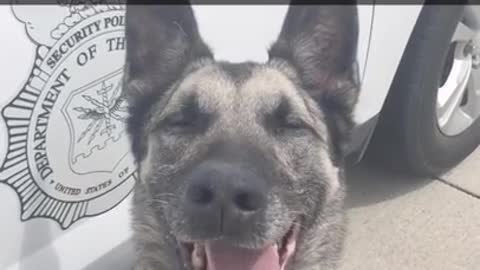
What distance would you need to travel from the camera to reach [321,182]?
2732 millimetres

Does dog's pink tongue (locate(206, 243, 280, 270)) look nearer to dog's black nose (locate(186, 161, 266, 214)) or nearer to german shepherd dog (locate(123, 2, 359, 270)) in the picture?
german shepherd dog (locate(123, 2, 359, 270))

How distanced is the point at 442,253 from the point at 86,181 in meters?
2.07

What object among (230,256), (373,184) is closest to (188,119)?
(230,256)

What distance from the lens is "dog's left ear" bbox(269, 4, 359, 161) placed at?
270 cm

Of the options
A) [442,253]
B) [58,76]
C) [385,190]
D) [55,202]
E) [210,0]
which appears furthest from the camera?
[385,190]

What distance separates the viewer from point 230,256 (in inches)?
99.9

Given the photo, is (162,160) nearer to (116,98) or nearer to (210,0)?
(116,98)

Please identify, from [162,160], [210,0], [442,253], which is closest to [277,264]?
[162,160]

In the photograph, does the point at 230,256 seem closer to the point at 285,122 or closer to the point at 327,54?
the point at 285,122

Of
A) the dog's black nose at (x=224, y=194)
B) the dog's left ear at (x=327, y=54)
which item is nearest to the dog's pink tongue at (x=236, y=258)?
the dog's black nose at (x=224, y=194)

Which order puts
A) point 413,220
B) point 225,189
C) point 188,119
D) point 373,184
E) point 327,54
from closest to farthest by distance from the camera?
point 225,189 → point 188,119 → point 327,54 → point 413,220 → point 373,184

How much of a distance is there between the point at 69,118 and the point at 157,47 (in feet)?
1.34

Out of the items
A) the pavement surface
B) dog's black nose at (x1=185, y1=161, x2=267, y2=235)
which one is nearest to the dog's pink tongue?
dog's black nose at (x1=185, y1=161, x2=267, y2=235)

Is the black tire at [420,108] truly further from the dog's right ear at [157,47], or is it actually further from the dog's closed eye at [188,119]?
the dog's closed eye at [188,119]
